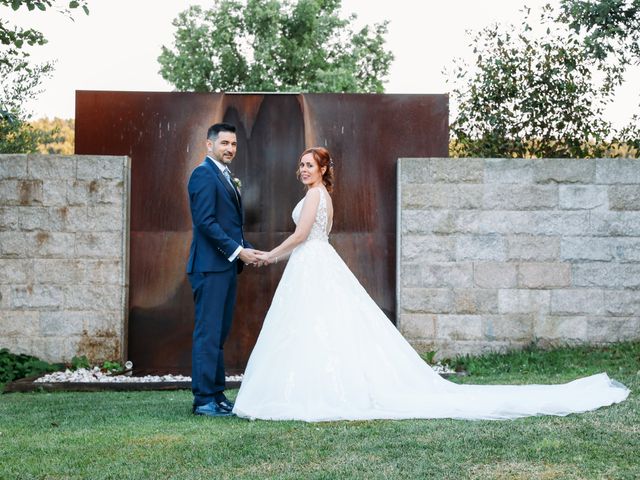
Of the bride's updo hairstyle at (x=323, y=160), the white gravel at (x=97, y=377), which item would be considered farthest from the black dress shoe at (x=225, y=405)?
the white gravel at (x=97, y=377)

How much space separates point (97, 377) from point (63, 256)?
4.21ft

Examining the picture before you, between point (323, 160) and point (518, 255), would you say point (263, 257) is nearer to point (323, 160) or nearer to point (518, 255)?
point (323, 160)

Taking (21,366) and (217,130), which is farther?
Result: (21,366)

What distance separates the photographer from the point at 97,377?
29.2 ft

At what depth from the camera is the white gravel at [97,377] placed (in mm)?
8656

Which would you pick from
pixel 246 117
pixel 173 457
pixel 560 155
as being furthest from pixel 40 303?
pixel 560 155

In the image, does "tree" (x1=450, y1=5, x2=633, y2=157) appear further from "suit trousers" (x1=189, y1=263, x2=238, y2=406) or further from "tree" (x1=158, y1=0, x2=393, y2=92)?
"tree" (x1=158, y1=0, x2=393, y2=92)

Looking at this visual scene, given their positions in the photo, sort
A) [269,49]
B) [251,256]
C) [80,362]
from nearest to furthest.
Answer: [251,256] < [80,362] < [269,49]

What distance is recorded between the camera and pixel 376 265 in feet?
31.3

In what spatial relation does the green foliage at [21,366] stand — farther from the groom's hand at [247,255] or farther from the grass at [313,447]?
the groom's hand at [247,255]

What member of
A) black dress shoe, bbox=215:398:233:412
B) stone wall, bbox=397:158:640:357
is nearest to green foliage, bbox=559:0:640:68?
stone wall, bbox=397:158:640:357

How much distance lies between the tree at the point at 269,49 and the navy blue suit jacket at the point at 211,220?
26.3 m

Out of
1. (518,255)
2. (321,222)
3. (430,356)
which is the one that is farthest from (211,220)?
(518,255)

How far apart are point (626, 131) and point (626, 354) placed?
13.4ft
